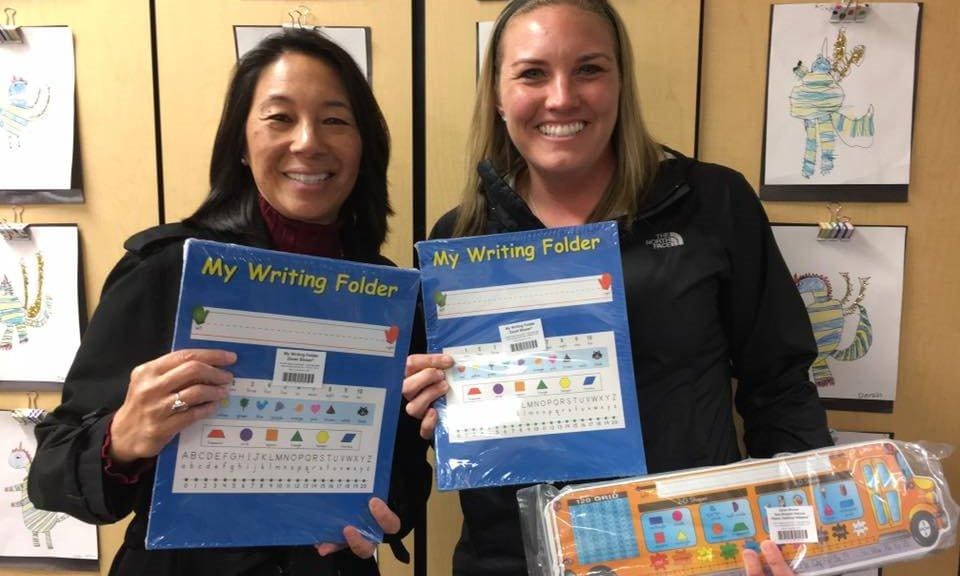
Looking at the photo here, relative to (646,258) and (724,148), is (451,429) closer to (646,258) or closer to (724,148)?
(646,258)

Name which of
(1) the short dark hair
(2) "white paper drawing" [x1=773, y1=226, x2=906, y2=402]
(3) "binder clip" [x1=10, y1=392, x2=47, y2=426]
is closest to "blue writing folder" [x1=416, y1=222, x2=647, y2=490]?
(1) the short dark hair

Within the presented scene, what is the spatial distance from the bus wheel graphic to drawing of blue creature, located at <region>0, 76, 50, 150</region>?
7.66 feet

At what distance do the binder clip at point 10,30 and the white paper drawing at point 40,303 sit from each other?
21.4 inches

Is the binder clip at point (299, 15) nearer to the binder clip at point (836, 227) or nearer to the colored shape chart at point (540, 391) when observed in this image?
the colored shape chart at point (540, 391)

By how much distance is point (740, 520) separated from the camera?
3.30 feet

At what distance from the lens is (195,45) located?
1.74 metres

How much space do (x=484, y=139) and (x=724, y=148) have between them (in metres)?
0.69

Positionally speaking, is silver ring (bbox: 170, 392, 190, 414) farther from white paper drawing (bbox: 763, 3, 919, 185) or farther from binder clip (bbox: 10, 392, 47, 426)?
white paper drawing (bbox: 763, 3, 919, 185)

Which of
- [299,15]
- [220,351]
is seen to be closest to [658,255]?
[220,351]

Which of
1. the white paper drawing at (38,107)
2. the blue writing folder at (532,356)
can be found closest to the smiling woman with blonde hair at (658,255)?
the blue writing folder at (532,356)

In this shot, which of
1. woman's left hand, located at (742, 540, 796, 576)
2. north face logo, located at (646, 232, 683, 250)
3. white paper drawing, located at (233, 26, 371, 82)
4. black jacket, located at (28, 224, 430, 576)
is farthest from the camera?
white paper drawing, located at (233, 26, 371, 82)

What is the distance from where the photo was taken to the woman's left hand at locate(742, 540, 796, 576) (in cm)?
98

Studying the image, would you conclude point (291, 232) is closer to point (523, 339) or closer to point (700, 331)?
point (523, 339)

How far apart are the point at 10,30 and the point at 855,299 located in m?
2.52
